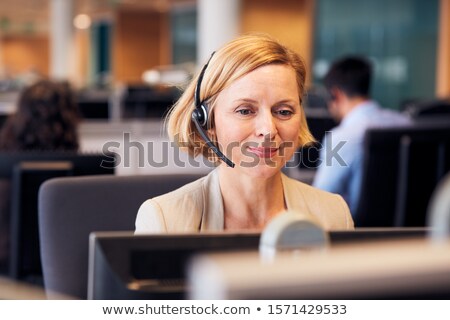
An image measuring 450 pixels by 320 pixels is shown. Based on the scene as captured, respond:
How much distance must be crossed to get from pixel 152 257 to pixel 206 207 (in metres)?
0.46

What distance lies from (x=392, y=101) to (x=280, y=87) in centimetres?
948

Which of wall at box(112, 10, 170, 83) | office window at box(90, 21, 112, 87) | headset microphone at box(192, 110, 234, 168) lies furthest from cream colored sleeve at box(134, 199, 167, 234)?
office window at box(90, 21, 112, 87)

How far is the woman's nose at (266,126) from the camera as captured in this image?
35.2 inches

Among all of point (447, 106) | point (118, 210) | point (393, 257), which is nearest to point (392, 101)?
point (447, 106)

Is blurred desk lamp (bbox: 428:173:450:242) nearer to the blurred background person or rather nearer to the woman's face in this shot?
the woman's face

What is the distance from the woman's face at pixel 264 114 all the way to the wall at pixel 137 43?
16.9 metres

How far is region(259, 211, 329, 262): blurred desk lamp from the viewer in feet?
1.37

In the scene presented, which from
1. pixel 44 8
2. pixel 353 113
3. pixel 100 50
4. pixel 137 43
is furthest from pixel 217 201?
pixel 100 50

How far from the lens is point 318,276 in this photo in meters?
0.35

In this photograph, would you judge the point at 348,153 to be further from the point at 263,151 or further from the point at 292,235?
the point at 292,235

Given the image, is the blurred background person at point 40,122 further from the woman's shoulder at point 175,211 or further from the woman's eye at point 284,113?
the woman's eye at point 284,113

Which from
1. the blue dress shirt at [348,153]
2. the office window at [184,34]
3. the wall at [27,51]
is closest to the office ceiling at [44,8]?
the office window at [184,34]

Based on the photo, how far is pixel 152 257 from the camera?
1.64 ft

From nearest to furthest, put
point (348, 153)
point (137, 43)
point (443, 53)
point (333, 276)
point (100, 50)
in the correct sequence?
1. point (333, 276)
2. point (348, 153)
3. point (443, 53)
4. point (137, 43)
5. point (100, 50)
